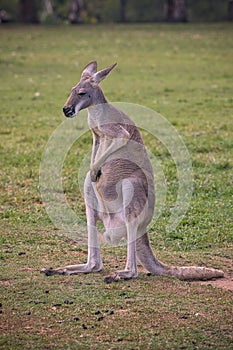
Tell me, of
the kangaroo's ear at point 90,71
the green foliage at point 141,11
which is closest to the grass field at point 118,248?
the kangaroo's ear at point 90,71

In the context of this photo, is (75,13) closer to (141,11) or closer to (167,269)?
(141,11)

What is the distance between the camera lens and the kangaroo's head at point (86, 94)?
5.15 m

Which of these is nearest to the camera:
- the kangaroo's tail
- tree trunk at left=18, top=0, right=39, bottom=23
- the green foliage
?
the kangaroo's tail

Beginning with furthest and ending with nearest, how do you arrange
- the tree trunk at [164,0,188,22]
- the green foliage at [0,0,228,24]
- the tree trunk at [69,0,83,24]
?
the green foliage at [0,0,228,24]
the tree trunk at [69,0,83,24]
the tree trunk at [164,0,188,22]

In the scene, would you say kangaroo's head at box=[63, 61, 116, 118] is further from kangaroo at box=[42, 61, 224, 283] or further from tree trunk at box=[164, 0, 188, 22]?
tree trunk at box=[164, 0, 188, 22]

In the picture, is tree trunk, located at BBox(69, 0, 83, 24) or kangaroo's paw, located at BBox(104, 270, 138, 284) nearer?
kangaroo's paw, located at BBox(104, 270, 138, 284)

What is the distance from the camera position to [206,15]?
34.4m

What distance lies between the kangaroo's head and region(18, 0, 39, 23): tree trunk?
23.8 meters

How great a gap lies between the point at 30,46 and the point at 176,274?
16379 millimetres

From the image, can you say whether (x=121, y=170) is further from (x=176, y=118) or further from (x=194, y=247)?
(x=176, y=118)

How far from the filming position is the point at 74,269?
5.35 metres

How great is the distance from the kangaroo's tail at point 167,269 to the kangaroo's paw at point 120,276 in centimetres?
19

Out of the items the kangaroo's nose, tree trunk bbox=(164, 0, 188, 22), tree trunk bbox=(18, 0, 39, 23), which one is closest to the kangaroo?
the kangaroo's nose

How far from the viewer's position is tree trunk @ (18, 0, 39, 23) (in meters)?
28.4
